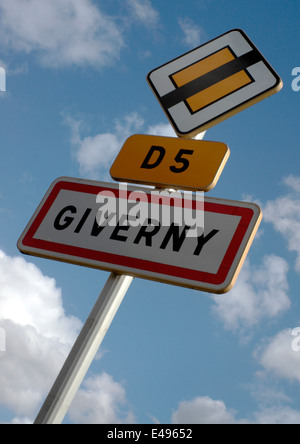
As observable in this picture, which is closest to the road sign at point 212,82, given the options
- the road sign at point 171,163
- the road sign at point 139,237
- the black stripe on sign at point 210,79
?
the black stripe on sign at point 210,79

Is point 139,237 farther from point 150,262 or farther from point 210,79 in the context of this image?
point 210,79

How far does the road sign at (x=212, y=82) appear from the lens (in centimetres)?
217

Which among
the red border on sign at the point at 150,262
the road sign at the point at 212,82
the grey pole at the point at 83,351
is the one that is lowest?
the grey pole at the point at 83,351

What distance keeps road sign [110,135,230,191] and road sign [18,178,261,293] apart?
15 cm

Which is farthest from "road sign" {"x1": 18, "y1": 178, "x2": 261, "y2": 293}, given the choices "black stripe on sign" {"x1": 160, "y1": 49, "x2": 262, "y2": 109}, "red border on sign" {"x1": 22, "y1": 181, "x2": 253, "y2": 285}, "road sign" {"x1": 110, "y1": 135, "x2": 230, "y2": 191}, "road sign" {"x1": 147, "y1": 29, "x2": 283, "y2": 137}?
"black stripe on sign" {"x1": 160, "y1": 49, "x2": 262, "y2": 109}

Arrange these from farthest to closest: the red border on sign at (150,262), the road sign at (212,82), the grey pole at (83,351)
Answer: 1. the road sign at (212,82)
2. the red border on sign at (150,262)
3. the grey pole at (83,351)

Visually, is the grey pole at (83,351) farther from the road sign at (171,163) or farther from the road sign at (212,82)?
the road sign at (212,82)

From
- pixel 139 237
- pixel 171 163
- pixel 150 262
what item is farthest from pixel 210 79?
pixel 150 262

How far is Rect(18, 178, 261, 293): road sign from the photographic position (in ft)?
5.08

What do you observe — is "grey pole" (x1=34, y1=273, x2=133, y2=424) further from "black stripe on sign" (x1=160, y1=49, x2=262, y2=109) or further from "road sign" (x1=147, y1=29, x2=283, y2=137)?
"black stripe on sign" (x1=160, y1=49, x2=262, y2=109)

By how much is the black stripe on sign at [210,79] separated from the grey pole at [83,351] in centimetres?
116

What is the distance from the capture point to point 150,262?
160 cm
